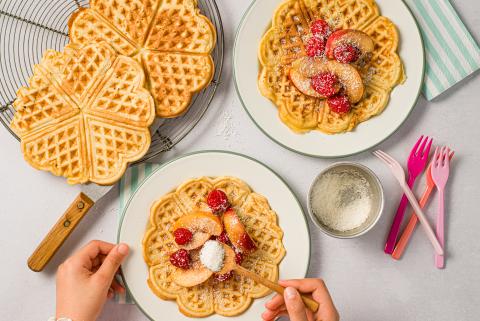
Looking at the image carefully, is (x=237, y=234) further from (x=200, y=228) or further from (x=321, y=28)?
(x=321, y=28)

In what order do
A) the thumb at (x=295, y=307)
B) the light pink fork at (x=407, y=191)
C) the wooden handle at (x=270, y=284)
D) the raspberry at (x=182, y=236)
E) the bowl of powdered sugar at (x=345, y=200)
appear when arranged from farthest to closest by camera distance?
the light pink fork at (x=407, y=191) < the bowl of powdered sugar at (x=345, y=200) < the raspberry at (x=182, y=236) < the wooden handle at (x=270, y=284) < the thumb at (x=295, y=307)

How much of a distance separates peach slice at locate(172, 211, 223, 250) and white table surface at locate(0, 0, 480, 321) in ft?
1.35

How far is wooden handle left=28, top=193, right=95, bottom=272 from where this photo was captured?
2.64 meters

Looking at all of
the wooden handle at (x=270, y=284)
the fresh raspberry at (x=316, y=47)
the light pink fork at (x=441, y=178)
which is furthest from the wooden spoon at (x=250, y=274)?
the fresh raspberry at (x=316, y=47)

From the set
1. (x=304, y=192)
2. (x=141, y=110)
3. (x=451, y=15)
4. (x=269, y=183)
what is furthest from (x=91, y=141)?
(x=451, y=15)

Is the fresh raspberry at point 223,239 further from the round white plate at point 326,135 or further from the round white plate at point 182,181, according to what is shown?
the round white plate at point 326,135

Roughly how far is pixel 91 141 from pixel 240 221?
88 cm

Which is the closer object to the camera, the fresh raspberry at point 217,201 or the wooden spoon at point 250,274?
the wooden spoon at point 250,274

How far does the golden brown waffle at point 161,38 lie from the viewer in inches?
103

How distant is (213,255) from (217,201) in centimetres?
28

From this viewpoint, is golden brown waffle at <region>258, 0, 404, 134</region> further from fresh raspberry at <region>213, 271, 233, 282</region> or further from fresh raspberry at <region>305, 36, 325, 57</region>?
fresh raspberry at <region>213, 271, 233, 282</region>

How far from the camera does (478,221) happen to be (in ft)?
9.29

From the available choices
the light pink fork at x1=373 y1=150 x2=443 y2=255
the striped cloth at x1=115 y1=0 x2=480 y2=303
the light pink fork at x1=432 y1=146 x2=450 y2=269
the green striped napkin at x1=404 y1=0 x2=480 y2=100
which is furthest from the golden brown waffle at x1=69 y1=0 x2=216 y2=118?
the light pink fork at x1=432 y1=146 x2=450 y2=269

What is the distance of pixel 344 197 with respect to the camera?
8.66 feet
